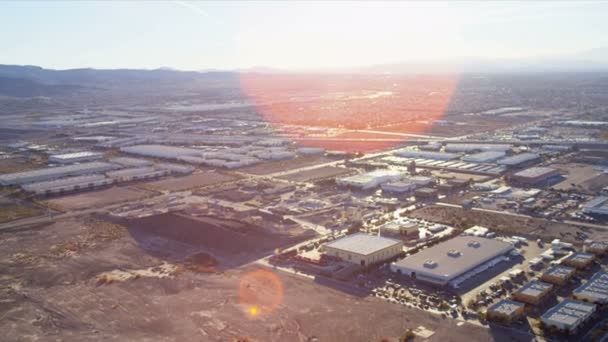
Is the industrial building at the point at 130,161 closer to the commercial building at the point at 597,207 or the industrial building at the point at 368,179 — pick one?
the industrial building at the point at 368,179

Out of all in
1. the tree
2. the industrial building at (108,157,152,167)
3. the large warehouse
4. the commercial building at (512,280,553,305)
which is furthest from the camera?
the industrial building at (108,157,152,167)

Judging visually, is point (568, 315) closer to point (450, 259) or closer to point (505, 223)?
point (450, 259)

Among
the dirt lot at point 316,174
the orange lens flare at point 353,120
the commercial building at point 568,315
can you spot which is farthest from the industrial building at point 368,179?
the commercial building at point 568,315

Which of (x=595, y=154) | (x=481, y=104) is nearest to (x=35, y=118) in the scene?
(x=481, y=104)

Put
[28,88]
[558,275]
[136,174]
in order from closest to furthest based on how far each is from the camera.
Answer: [558,275]
[136,174]
[28,88]

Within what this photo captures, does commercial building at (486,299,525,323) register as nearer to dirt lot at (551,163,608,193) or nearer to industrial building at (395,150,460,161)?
dirt lot at (551,163,608,193)

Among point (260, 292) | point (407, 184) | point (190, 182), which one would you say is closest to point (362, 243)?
point (260, 292)

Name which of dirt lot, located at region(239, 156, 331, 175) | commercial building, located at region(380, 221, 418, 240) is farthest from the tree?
dirt lot, located at region(239, 156, 331, 175)
